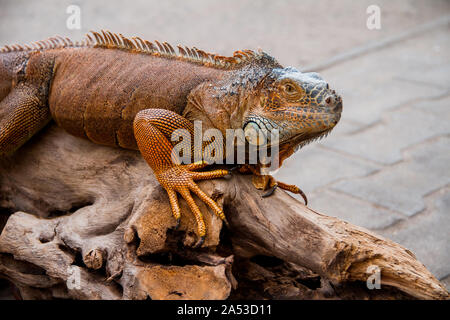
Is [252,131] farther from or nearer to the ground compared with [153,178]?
farther from the ground

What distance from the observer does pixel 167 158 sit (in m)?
3.06

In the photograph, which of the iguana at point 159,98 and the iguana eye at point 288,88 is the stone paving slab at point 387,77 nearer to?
the iguana at point 159,98

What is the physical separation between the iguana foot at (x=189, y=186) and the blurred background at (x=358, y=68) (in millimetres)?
1678

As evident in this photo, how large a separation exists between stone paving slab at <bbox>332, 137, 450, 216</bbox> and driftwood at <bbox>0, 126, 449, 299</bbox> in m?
2.21

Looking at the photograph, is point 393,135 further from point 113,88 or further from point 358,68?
point 113,88

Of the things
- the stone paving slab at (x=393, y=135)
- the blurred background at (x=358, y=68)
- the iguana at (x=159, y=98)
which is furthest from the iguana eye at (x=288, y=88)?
the stone paving slab at (x=393, y=135)

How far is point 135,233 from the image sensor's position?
2896 mm

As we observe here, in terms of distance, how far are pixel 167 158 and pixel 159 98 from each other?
43cm

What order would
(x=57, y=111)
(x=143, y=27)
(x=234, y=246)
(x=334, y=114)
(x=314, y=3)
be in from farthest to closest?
(x=314, y=3), (x=143, y=27), (x=57, y=111), (x=234, y=246), (x=334, y=114)

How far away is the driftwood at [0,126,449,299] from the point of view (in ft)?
9.12

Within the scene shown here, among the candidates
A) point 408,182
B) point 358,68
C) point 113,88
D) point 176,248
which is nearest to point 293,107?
point 176,248
